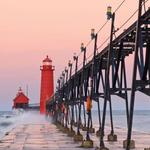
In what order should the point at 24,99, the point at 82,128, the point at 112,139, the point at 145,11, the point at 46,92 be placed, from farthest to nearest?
the point at 24,99 < the point at 46,92 < the point at 82,128 < the point at 112,139 < the point at 145,11

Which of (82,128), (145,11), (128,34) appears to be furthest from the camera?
(82,128)

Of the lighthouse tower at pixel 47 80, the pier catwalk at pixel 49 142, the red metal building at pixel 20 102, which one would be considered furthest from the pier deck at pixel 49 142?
the red metal building at pixel 20 102

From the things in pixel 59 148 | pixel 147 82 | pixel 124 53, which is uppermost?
pixel 124 53

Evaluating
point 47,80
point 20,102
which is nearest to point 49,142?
point 47,80

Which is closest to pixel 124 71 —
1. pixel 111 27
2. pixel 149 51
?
pixel 111 27

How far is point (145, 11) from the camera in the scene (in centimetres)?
1948

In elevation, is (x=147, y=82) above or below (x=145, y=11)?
below

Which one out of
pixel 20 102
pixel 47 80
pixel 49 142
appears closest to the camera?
pixel 49 142

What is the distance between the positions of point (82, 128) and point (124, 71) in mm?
27481

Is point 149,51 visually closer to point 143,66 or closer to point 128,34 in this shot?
point 143,66

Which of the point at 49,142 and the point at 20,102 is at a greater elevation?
the point at 20,102

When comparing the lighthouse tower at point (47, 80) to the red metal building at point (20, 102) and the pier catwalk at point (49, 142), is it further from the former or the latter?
the pier catwalk at point (49, 142)

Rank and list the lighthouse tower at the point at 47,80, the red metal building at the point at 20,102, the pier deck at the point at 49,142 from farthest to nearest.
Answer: the red metal building at the point at 20,102 → the lighthouse tower at the point at 47,80 → the pier deck at the point at 49,142

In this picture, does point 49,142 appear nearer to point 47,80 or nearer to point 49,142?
point 49,142
